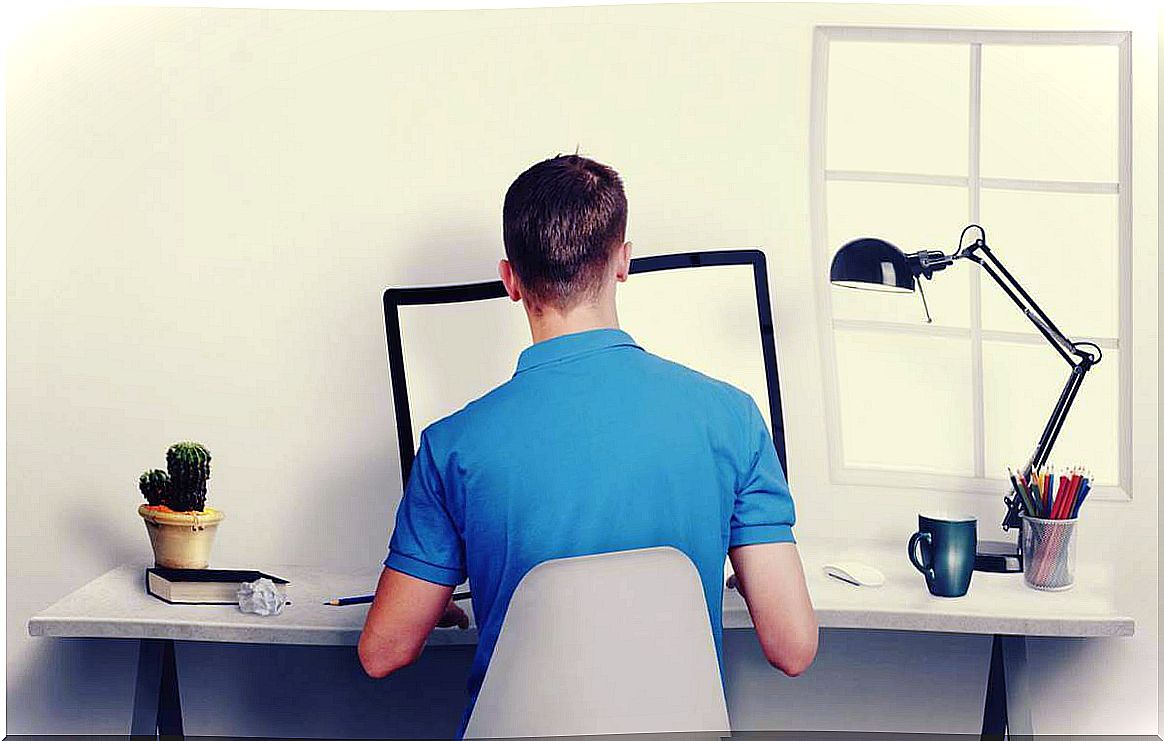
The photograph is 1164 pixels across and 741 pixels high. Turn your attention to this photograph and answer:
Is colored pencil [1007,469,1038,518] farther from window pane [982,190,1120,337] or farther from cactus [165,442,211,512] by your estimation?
cactus [165,442,211,512]

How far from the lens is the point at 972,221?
2049 mm

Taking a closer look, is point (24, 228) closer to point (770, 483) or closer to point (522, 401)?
point (522, 401)

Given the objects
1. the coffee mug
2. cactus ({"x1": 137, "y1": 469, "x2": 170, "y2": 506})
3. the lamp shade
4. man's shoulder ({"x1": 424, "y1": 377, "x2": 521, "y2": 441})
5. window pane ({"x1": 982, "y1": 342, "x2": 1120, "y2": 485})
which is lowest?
the coffee mug

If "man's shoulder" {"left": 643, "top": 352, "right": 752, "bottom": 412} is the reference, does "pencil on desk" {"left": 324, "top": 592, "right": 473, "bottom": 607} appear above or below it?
below

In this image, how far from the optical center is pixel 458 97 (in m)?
2.06

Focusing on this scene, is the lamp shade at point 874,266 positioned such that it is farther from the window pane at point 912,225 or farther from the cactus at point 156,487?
the cactus at point 156,487

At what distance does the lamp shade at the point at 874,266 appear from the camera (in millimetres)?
1977

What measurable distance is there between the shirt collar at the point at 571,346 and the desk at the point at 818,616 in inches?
20.8

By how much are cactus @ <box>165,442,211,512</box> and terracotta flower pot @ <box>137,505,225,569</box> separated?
2 centimetres

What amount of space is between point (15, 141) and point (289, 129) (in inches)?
19.4

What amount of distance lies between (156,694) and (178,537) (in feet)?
0.84

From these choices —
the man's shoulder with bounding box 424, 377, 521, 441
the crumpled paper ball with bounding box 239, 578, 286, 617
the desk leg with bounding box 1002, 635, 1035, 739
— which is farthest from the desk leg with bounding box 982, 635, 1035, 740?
the crumpled paper ball with bounding box 239, 578, 286, 617

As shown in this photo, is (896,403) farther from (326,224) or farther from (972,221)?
(326,224)

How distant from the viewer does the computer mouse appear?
1.92 m
